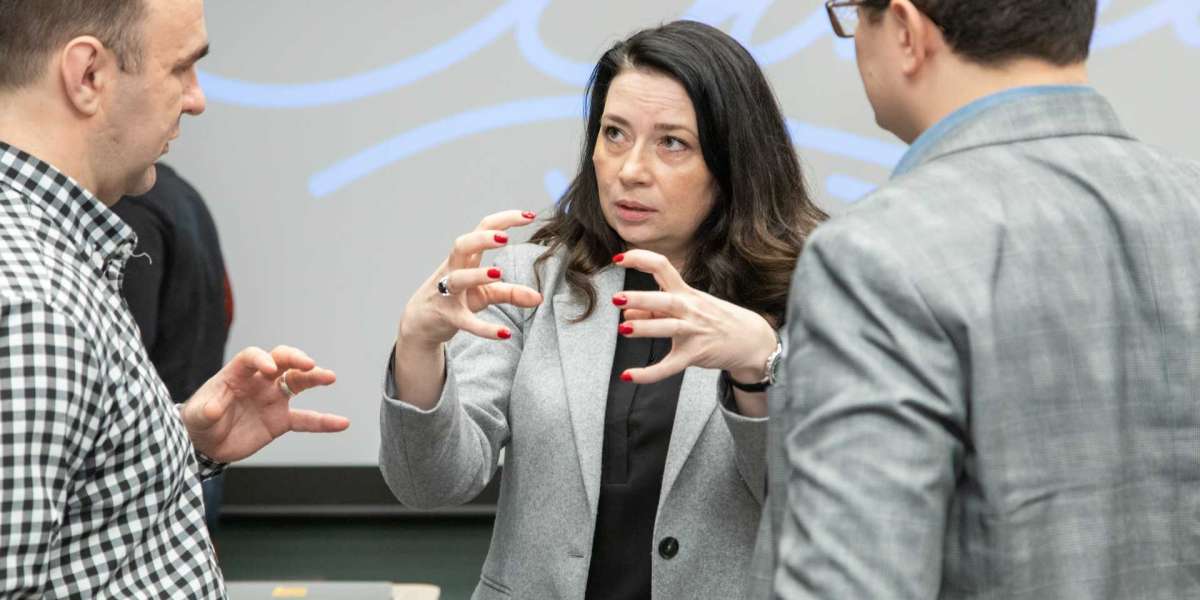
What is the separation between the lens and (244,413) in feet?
6.30

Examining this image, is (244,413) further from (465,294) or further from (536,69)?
(536,69)

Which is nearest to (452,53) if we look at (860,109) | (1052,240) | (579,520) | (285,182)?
(285,182)

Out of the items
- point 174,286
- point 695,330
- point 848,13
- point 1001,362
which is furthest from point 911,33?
point 174,286

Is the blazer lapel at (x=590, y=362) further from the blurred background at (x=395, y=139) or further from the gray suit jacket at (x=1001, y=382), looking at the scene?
the blurred background at (x=395, y=139)

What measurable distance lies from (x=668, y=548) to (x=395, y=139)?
136 inches

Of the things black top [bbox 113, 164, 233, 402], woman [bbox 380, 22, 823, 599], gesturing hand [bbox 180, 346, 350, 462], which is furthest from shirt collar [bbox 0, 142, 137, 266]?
black top [bbox 113, 164, 233, 402]

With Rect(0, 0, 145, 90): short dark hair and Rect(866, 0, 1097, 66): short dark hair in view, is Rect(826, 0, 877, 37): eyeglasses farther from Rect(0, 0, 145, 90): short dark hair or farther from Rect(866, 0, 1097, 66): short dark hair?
Rect(0, 0, 145, 90): short dark hair

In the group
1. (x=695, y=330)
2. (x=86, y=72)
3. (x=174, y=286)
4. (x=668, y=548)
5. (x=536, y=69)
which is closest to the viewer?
(x=86, y=72)

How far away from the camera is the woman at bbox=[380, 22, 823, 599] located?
5.94 feet

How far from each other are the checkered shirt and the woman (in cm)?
43

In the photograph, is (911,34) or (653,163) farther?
(653,163)

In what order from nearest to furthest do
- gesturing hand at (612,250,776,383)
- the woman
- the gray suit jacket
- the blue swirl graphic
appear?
the gray suit jacket → gesturing hand at (612,250,776,383) → the woman → the blue swirl graphic

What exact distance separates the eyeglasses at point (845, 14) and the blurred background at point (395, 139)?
3.48m

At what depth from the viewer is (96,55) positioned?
60.3 inches
